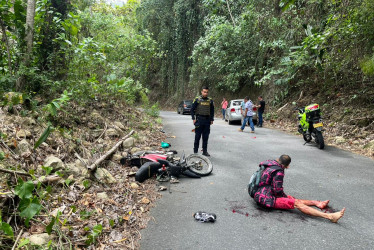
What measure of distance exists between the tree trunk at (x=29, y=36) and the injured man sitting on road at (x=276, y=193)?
622 centimetres

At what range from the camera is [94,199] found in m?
4.37

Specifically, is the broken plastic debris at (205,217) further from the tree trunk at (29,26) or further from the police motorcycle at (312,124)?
the police motorcycle at (312,124)

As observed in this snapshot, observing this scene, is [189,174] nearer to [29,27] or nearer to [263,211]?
[263,211]

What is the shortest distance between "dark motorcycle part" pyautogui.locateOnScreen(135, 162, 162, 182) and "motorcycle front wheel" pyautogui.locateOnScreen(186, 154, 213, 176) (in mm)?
791

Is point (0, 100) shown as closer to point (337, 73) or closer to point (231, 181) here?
point (231, 181)

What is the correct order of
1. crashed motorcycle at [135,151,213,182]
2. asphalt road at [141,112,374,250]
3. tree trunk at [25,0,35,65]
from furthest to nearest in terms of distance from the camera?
1. tree trunk at [25,0,35,65]
2. crashed motorcycle at [135,151,213,182]
3. asphalt road at [141,112,374,250]

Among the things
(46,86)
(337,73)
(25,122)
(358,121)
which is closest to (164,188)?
(25,122)

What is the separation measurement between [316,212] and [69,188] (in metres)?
4.09

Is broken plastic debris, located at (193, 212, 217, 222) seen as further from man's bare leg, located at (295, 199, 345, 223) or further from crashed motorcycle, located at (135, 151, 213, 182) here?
crashed motorcycle, located at (135, 151, 213, 182)

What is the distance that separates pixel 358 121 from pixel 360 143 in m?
1.92

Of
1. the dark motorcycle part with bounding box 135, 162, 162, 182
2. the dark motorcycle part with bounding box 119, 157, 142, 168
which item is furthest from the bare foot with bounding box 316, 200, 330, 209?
the dark motorcycle part with bounding box 119, 157, 142, 168

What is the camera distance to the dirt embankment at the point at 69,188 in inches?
125

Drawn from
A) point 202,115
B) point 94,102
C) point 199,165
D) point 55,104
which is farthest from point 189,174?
point 94,102

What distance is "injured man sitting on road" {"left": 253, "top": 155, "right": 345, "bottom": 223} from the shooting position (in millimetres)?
4152
